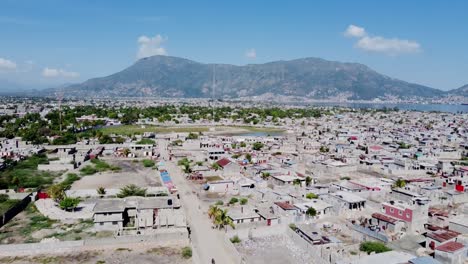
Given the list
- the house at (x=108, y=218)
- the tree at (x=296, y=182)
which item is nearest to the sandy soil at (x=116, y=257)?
the house at (x=108, y=218)

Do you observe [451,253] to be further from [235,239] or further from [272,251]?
[235,239]

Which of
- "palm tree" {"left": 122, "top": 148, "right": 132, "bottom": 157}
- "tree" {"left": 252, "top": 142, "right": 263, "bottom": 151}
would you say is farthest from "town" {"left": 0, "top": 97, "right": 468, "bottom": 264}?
"tree" {"left": 252, "top": 142, "right": 263, "bottom": 151}

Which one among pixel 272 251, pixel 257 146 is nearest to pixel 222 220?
pixel 272 251

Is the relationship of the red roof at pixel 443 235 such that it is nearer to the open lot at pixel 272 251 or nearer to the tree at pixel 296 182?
the open lot at pixel 272 251

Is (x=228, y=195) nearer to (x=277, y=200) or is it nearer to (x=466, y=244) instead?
(x=277, y=200)

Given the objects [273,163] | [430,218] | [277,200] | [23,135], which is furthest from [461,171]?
Answer: [23,135]

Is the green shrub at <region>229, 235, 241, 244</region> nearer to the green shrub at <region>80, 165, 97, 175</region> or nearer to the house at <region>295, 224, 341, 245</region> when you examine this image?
the house at <region>295, 224, 341, 245</region>

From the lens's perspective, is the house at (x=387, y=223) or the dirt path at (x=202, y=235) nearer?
the dirt path at (x=202, y=235)
